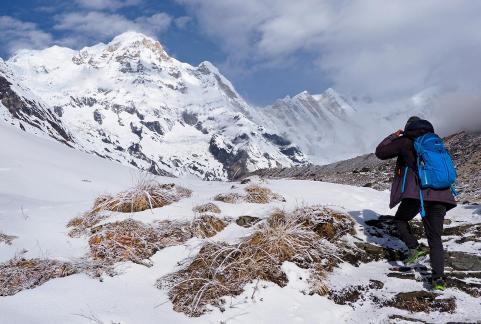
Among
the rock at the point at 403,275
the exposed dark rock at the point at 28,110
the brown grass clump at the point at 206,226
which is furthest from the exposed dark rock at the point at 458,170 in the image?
the exposed dark rock at the point at 28,110

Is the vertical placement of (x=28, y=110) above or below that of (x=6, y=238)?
above

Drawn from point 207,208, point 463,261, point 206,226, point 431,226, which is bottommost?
point 463,261

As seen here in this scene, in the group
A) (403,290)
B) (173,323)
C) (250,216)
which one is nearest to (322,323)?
(403,290)

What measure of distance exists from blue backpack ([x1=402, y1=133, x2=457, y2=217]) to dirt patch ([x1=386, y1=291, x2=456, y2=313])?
1.27 meters

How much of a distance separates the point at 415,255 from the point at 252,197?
14.0ft

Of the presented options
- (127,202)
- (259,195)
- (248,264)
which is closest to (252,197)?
(259,195)

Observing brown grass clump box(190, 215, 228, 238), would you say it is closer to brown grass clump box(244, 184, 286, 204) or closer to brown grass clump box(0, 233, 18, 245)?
brown grass clump box(244, 184, 286, 204)

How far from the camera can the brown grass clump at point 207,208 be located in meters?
10.0

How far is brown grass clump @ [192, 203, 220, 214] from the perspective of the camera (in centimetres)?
1004

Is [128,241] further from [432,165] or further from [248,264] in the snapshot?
[432,165]

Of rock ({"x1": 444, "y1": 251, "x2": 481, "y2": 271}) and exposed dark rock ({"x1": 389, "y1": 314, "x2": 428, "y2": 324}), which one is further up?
rock ({"x1": 444, "y1": 251, "x2": 481, "y2": 271})

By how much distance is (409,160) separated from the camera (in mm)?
7828

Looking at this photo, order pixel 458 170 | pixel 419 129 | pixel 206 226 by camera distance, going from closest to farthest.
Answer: pixel 419 129, pixel 206 226, pixel 458 170

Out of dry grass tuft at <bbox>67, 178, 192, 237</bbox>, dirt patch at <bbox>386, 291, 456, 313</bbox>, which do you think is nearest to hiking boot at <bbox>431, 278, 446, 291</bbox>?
dirt patch at <bbox>386, 291, 456, 313</bbox>
